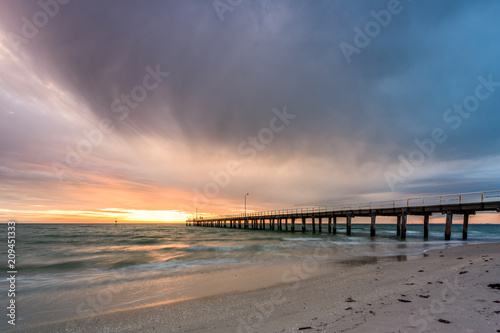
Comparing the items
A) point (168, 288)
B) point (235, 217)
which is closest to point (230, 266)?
point (168, 288)

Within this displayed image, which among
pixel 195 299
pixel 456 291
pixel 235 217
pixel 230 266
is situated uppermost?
pixel 456 291

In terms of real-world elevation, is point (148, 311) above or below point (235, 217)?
above

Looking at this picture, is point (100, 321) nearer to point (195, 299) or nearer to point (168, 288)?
point (195, 299)

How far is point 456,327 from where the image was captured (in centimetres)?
393

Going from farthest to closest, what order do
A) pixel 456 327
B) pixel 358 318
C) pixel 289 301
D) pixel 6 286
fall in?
pixel 6 286 < pixel 289 301 < pixel 358 318 < pixel 456 327

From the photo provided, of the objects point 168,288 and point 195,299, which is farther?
point 168,288

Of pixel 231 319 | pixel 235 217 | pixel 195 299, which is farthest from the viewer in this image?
pixel 235 217

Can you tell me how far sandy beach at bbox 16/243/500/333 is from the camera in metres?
4.34

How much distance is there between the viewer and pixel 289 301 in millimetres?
6551

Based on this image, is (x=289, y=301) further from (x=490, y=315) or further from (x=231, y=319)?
(x=490, y=315)

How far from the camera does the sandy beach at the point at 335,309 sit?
4.34 meters

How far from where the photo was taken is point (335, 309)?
18.0ft

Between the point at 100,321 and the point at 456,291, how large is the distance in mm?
8624

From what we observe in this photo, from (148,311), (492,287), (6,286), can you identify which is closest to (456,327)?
(492,287)
